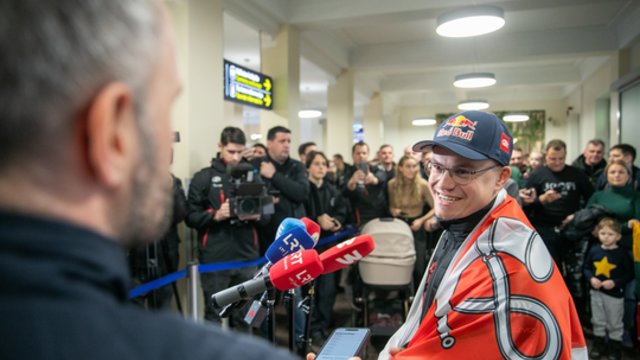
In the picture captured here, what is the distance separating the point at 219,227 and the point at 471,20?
3150 mm

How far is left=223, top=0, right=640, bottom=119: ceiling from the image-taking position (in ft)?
17.6

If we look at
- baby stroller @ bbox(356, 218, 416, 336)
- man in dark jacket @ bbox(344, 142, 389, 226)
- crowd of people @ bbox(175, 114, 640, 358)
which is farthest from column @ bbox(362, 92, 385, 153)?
baby stroller @ bbox(356, 218, 416, 336)

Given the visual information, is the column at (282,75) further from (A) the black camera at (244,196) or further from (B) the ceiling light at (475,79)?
(B) the ceiling light at (475,79)

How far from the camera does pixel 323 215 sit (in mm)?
4457

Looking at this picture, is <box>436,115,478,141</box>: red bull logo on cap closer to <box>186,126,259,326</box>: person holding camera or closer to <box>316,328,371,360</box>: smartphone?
<box>316,328,371,360</box>: smartphone

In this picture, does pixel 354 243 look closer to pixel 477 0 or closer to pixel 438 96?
pixel 477 0

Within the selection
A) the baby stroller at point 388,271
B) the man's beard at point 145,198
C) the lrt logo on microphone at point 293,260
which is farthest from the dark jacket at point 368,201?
the man's beard at point 145,198

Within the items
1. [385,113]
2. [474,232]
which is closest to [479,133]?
[474,232]

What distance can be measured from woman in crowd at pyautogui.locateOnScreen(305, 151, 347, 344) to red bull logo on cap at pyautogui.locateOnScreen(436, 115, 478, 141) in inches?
115

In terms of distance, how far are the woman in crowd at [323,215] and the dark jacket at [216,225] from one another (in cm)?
96

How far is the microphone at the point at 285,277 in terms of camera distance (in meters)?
1.12

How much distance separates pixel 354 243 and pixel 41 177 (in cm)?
91

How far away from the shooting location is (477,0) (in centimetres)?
513

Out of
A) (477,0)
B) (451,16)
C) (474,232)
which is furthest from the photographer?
(477,0)
